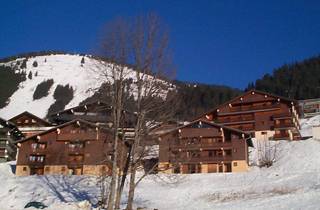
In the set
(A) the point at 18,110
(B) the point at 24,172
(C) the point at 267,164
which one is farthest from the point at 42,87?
(C) the point at 267,164

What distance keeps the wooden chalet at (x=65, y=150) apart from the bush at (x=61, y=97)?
8512 cm

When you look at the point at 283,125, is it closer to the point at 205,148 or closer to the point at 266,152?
the point at 266,152

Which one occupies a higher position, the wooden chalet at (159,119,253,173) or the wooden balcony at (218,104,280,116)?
the wooden balcony at (218,104,280,116)

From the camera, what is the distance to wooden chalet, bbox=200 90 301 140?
252 ft

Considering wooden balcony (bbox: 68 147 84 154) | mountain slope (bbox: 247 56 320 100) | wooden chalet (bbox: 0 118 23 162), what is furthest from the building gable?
mountain slope (bbox: 247 56 320 100)

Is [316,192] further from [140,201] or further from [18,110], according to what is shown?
[18,110]

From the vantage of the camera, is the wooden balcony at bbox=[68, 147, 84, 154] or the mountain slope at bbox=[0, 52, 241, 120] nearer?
the wooden balcony at bbox=[68, 147, 84, 154]

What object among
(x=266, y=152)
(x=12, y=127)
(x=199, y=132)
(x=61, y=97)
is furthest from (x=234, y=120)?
(x=61, y=97)

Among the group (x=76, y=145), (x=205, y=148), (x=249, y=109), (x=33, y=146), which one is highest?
(x=249, y=109)

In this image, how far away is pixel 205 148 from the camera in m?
62.1

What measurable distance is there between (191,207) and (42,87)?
142 meters

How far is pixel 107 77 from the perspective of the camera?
29.7m

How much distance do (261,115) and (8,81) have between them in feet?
392

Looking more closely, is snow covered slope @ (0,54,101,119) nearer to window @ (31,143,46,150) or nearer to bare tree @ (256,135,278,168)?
window @ (31,143,46,150)
